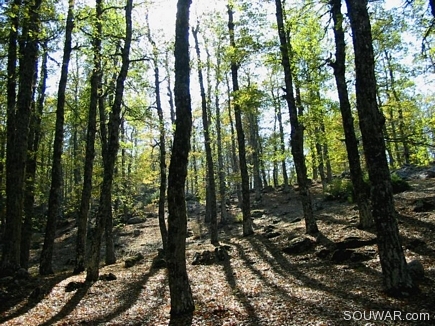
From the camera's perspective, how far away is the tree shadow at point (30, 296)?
8016 mm

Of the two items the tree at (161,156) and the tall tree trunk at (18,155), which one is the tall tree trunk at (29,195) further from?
the tree at (161,156)

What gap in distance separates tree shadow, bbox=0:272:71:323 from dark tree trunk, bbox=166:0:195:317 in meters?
4.34

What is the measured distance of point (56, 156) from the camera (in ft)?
41.2

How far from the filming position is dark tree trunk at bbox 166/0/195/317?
6.36 metres

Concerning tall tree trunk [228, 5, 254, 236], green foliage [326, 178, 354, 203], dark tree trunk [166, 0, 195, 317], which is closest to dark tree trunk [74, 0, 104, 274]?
dark tree trunk [166, 0, 195, 317]

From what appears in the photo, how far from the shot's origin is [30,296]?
883 cm

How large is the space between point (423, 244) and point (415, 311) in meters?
4.37

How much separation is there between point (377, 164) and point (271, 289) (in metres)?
3.90

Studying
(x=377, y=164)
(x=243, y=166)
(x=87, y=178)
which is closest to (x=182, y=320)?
(x=377, y=164)

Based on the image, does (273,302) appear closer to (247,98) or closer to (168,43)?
(247,98)

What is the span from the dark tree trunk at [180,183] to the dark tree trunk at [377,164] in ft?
11.5

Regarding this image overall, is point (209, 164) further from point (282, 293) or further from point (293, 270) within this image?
point (282, 293)

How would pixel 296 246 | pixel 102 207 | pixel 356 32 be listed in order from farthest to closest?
pixel 296 246 < pixel 102 207 < pixel 356 32

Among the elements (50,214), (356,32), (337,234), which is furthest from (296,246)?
(50,214)
